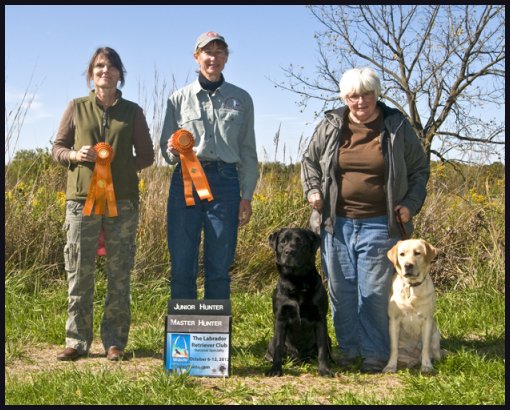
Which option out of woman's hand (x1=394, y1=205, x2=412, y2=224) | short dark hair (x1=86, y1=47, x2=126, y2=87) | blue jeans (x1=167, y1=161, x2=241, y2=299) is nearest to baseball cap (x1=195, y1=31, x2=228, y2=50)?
short dark hair (x1=86, y1=47, x2=126, y2=87)

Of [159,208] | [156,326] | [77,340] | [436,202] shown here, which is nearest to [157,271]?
[159,208]

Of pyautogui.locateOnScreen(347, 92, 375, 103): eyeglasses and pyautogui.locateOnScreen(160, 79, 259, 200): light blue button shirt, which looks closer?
pyautogui.locateOnScreen(347, 92, 375, 103): eyeglasses

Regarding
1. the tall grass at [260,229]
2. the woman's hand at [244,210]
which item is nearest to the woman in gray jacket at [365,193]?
the woman's hand at [244,210]

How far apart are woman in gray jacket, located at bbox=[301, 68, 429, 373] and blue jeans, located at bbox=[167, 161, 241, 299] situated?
0.53 meters

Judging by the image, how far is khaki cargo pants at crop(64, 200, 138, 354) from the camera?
4094 millimetres

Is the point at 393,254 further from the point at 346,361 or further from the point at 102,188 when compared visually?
the point at 102,188

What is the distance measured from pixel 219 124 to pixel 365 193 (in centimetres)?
105

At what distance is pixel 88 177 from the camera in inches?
160

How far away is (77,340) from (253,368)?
1208 millimetres

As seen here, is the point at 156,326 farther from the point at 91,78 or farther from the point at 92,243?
the point at 91,78

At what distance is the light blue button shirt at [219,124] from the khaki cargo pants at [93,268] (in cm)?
58

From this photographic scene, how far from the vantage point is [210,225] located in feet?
13.6

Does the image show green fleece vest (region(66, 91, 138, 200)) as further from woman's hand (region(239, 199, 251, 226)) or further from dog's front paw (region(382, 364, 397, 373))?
dog's front paw (region(382, 364, 397, 373))

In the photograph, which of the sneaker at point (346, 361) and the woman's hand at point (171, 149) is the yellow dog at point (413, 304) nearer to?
the sneaker at point (346, 361)
